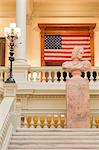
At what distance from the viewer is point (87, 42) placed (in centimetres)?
1919

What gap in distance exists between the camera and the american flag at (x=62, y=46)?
1836cm

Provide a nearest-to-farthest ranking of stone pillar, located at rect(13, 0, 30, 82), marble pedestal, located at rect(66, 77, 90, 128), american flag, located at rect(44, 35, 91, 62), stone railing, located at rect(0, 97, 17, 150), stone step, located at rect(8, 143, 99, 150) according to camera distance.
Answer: stone railing, located at rect(0, 97, 17, 150), stone step, located at rect(8, 143, 99, 150), marble pedestal, located at rect(66, 77, 90, 128), stone pillar, located at rect(13, 0, 30, 82), american flag, located at rect(44, 35, 91, 62)

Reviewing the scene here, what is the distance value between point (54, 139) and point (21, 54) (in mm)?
5729

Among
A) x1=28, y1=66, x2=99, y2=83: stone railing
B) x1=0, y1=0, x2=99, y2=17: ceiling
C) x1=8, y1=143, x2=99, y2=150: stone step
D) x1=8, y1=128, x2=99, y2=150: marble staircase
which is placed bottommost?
x1=8, y1=143, x2=99, y2=150: stone step

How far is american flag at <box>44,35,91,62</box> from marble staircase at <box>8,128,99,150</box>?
339 inches

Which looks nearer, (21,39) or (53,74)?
(21,39)

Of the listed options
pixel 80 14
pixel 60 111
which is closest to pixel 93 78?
Answer: pixel 60 111

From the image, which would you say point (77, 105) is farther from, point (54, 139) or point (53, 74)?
point (53, 74)

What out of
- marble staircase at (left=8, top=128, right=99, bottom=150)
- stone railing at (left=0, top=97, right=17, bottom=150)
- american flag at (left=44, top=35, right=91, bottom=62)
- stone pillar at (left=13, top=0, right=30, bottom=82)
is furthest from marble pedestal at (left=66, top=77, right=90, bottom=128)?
american flag at (left=44, top=35, right=91, bottom=62)

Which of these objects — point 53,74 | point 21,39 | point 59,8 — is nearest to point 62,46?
point 59,8

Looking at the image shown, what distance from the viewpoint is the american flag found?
60.2 feet

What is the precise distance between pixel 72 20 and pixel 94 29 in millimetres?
1214

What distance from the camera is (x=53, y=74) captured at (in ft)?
48.2

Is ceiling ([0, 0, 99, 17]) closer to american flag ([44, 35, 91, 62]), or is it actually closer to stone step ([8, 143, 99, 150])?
american flag ([44, 35, 91, 62])
